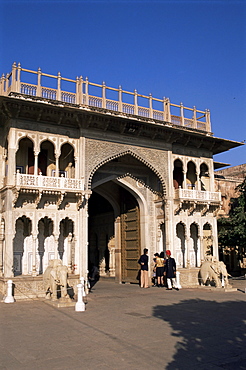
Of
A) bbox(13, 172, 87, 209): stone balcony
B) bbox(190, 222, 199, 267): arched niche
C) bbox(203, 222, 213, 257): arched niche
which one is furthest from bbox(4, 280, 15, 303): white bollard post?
bbox(203, 222, 213, 257): arched niche

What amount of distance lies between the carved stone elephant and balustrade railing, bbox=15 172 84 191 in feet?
21.3

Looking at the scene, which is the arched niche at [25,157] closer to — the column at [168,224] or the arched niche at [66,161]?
the arched niche at [66,161]

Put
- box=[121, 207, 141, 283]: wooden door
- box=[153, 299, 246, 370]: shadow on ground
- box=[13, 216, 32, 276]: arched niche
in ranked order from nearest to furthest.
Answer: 1. box=[153, 299, 246, 370]: shadow on ground
2. box=[13, 216, 32, 276]: arched niche
3. box=[121, 207, 141, 283]: wooden door

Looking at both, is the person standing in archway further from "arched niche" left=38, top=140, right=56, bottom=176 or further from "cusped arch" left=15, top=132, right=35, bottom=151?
"cusped arch" left=15, top=132, right=35, bottom=151

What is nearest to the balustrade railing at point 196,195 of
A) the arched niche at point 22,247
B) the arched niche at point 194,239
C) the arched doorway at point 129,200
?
the arched doorway at point 129,200

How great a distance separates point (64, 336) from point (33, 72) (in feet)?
35.5

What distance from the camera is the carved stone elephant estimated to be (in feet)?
54.3

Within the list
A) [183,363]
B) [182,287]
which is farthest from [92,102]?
[183,363]

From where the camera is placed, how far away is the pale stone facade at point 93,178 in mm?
14891

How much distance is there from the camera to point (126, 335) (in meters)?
7.89

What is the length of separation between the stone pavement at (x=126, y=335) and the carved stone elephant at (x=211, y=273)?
368cm

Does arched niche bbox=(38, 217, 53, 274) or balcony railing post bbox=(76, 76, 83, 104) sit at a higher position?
balcony railing post bbox=(76, 76, 83, 104)

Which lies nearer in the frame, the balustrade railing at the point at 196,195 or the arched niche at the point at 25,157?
the arched niche at the point at 25,157

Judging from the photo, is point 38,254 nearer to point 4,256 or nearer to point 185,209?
point 4,256
